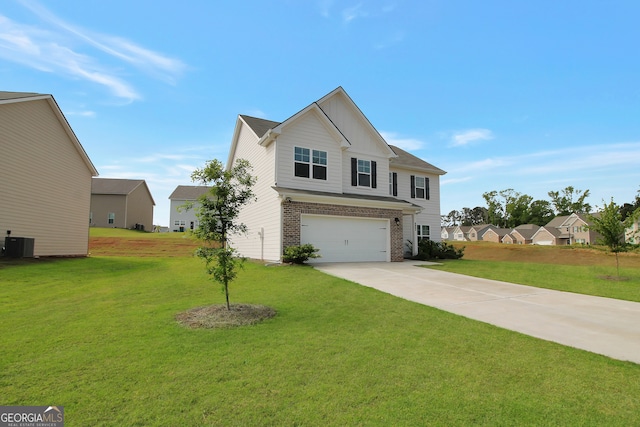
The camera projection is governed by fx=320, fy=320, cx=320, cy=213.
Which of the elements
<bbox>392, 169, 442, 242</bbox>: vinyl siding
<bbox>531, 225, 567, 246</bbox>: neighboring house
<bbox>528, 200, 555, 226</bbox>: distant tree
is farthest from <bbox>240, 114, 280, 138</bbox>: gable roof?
<bbox>528, 200, 555, 226</bbox>: distant tree

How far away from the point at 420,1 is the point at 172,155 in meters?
17.9

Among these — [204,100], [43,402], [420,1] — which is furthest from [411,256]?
[43,402]

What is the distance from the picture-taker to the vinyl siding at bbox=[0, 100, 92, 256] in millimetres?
15008

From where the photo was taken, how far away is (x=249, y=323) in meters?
5.84

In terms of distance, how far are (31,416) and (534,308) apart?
8831 millimetres

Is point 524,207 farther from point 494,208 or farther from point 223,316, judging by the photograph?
point 223,316

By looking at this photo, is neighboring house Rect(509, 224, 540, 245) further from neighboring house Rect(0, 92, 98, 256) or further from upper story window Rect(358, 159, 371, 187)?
neighboring house Rect(0, 92, 98, 256)

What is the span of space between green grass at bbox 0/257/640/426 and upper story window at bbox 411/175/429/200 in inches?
640

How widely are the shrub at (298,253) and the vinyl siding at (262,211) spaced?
523mm

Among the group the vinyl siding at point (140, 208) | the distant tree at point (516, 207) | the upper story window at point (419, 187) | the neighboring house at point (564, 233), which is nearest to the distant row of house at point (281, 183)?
the upper story window at point (419, 187)

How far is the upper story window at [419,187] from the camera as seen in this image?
72.8 feet

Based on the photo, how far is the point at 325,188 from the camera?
16.6 metres

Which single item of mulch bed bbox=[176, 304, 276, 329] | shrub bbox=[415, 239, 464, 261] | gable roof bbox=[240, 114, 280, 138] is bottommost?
mulch bed bbox=[176, 304, 276, 329]

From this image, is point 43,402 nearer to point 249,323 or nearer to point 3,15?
point 249,323
